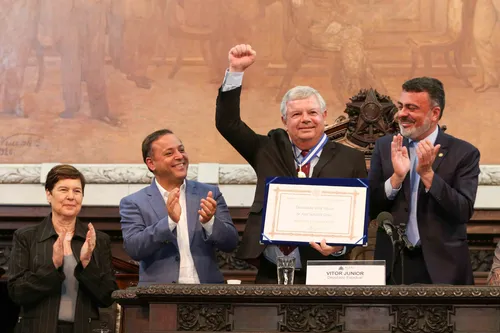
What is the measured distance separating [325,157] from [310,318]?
98 cm

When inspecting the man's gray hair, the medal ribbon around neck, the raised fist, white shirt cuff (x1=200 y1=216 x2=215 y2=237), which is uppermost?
the raised fist

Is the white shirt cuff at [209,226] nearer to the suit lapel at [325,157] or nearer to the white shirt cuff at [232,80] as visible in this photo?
the suit lapel at [325,157]

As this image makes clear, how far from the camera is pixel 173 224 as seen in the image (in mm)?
3734

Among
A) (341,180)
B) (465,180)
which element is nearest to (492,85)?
(465,180)

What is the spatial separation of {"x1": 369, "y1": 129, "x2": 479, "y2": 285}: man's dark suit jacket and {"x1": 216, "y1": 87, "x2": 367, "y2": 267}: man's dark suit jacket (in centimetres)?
16

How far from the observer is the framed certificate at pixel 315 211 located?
346 centimetres

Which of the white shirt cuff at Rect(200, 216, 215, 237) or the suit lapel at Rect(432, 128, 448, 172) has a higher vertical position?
the suit lapel at Rect(432, 128, 448, 172)

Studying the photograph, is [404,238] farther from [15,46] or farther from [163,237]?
[15,46]

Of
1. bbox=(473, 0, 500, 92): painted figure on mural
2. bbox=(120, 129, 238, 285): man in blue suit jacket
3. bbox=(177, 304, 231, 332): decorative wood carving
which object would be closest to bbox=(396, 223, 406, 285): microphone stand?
bbox=(120, 129, 238, 285): man in blue suit jacket

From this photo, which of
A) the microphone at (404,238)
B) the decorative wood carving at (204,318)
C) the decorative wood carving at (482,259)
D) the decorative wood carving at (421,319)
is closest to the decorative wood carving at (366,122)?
the decorative wood carving at (482,259)

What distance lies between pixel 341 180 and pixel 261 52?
2.73 metres

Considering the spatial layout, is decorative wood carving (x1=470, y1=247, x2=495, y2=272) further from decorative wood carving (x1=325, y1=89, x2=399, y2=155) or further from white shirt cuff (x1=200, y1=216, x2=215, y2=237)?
white shirt cuff (x1=200, y1=216, x2=215, y2=237)

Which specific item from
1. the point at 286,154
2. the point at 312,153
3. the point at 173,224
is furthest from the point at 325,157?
the point at 173,224

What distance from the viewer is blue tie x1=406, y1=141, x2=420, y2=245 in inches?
150
